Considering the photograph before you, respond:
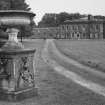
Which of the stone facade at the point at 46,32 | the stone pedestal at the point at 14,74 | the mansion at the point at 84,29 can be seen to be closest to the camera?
the stone pedestal at the point at 14,74

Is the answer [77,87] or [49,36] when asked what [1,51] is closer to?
[77,87]

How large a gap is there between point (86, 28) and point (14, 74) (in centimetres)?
9849

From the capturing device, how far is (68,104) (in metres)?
7.23

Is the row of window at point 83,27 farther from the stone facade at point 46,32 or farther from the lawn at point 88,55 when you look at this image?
the lawn at point 88,55

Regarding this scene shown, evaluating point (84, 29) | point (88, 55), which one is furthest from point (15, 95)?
point (84, 29)

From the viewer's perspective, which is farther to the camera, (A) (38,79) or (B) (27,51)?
(A) (38,79)

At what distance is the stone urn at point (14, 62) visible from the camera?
7.13m

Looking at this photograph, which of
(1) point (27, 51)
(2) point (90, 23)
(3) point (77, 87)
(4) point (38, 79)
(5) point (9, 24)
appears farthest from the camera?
(2) point (90, 23)

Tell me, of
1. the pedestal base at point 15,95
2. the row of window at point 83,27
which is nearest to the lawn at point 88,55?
the pedestal base at point 15,95

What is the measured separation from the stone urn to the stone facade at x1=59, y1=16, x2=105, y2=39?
3788 inches

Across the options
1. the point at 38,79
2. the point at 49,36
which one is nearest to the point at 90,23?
the point at 49,36

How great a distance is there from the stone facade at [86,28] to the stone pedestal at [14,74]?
9621 cm

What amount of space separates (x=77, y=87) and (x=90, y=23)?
95.8 metres

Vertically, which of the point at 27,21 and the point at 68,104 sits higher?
the point at 27,21
